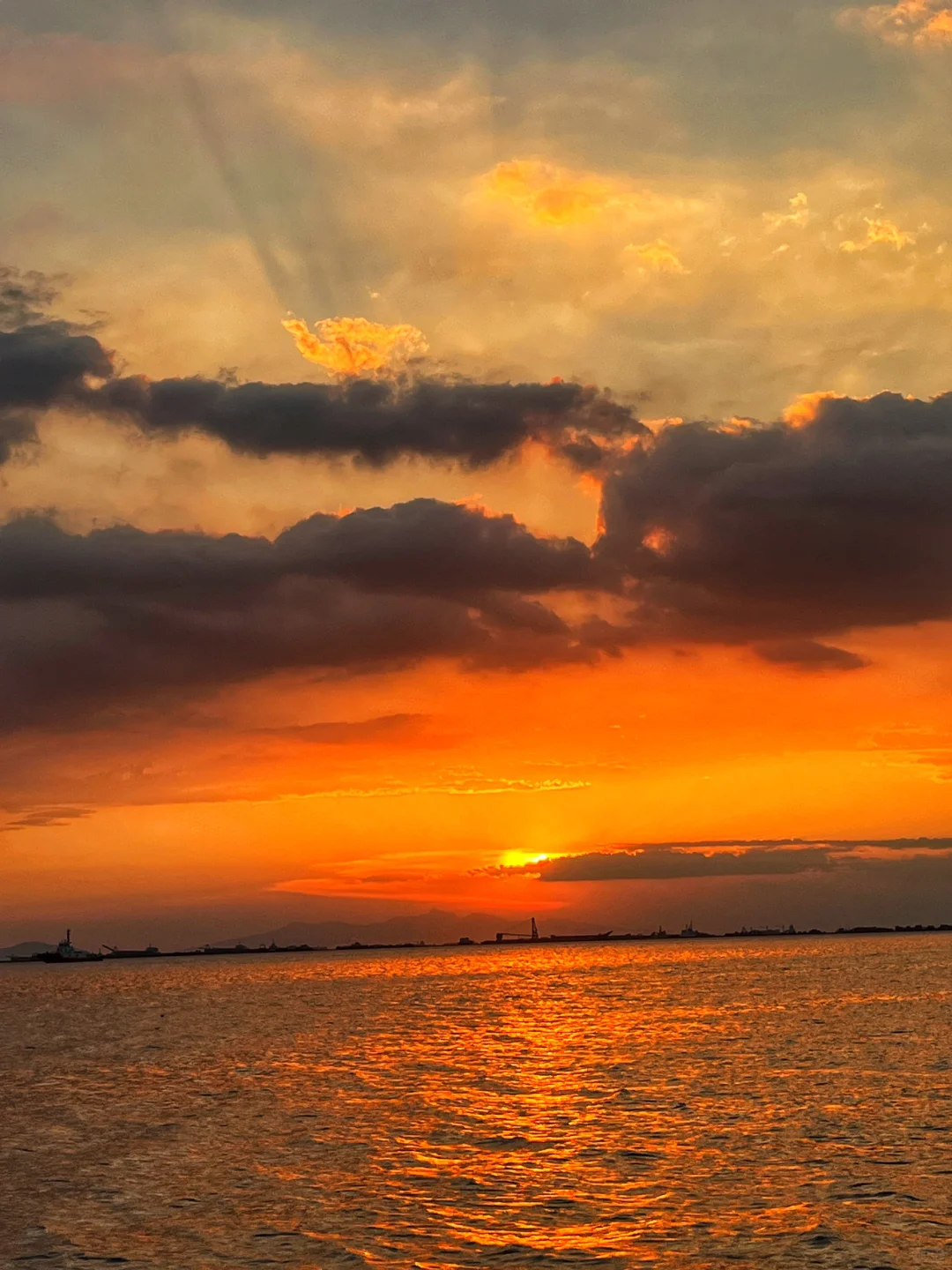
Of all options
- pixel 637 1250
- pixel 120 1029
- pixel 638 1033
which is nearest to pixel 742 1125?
pixel 637 1250

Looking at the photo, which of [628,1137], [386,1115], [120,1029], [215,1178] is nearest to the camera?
[215,1178]

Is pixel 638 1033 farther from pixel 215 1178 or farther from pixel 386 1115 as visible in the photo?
pixel 215 1178

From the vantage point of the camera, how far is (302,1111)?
3031 inches

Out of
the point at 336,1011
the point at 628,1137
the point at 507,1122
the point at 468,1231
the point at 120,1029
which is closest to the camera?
the point at 468,1231

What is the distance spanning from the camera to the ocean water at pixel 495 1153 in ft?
142

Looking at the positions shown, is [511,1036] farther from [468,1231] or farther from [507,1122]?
[468,1231]

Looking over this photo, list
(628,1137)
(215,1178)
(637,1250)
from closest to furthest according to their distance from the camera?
(637,1250)
(215,1178)
(628,1137)

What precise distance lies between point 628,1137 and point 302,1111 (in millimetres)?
23227

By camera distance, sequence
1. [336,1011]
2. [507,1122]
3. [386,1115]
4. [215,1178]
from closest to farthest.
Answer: [215,1178]
[507,1122]
[386,1115]
[336,1011]

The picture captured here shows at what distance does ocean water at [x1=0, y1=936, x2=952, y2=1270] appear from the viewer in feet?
142

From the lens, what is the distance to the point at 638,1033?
123 m

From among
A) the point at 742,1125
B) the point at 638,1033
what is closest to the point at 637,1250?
the point at 742,1125

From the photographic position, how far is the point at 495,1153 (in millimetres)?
60031

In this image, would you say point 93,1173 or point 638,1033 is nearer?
point 93,1173
